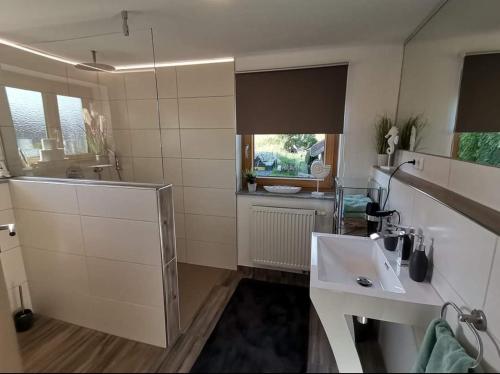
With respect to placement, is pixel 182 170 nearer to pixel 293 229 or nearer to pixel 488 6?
pixel 293 229

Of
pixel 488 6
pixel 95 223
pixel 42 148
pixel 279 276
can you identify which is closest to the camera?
pixel 488 6

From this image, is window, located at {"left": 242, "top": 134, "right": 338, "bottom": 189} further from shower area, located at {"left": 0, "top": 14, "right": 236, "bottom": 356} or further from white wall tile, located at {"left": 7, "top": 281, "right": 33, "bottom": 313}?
white wall tile, located at {"left": 7, "top": 281, "right": 33, "bottom": 313}

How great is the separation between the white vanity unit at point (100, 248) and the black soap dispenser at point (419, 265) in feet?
3.94

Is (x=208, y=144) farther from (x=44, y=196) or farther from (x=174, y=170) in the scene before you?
(x=44, y=196)

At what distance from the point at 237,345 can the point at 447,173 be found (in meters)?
1.09

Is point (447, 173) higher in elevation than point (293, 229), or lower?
higher

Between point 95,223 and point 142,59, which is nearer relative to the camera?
point 95,223

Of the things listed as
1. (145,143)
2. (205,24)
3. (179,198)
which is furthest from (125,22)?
(179,198)

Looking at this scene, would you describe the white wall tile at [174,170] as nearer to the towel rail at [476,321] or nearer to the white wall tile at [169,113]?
the white wall tile at [169,113]

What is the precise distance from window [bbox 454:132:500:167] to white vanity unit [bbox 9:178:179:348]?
1.39m

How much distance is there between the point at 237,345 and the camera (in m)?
0.51

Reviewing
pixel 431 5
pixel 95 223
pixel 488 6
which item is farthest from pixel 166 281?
pixel 431 5

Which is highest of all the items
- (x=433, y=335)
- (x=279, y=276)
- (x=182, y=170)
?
(x=182, y=170)

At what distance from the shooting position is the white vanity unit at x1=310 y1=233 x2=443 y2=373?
21.7 inches
